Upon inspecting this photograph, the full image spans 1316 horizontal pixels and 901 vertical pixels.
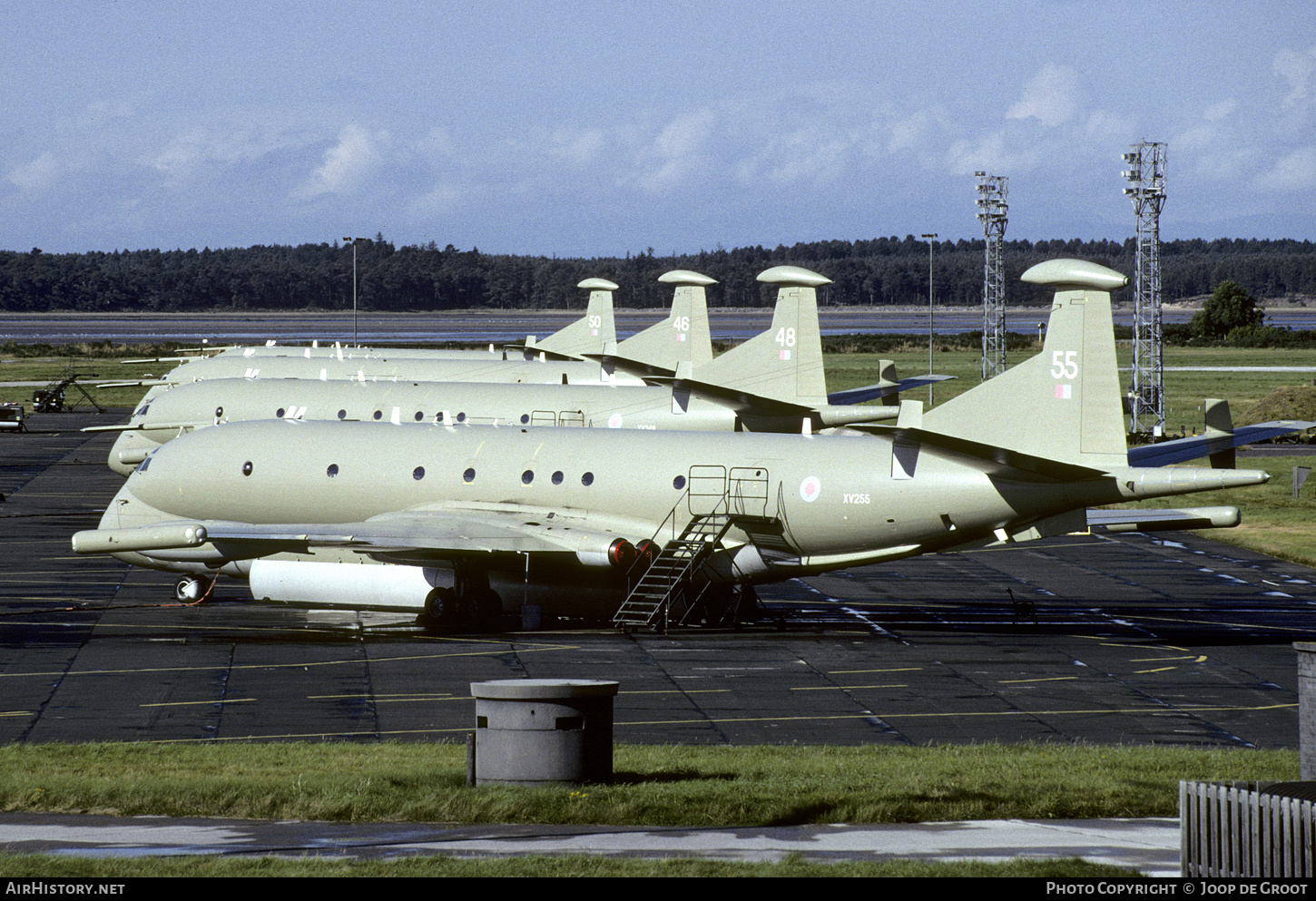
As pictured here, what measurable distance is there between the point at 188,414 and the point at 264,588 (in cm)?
2155

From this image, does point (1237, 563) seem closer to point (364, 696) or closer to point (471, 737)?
point (364, 696)

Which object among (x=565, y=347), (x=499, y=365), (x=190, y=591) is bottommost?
(x=190, y=591)

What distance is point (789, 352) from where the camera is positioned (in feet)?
157

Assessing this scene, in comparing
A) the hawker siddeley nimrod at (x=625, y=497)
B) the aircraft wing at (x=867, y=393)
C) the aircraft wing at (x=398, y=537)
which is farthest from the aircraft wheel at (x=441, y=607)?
the aircraft wing at (x=867, y=393)

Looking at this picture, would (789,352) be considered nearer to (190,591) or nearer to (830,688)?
(190,591)

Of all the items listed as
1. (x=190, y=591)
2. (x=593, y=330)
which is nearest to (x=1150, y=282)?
(x=593, y=330)

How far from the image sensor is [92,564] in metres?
45.9

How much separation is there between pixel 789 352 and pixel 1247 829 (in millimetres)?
34538

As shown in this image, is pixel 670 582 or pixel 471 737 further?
pixel 670 582

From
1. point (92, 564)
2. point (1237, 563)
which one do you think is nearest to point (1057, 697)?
point (1237, 563)

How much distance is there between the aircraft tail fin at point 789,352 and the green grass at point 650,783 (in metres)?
25.0

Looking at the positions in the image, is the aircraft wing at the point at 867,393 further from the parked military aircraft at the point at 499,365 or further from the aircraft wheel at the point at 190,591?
the aircraft wheel at the point at 190,591

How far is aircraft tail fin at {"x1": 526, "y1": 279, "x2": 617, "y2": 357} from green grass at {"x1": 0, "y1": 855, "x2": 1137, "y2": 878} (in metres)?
65.1

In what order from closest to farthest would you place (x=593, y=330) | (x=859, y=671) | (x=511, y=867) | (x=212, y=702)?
(x=511, y=867) → (x=212, y=702) → (x=859, y=671) → (x=593, y=330)
